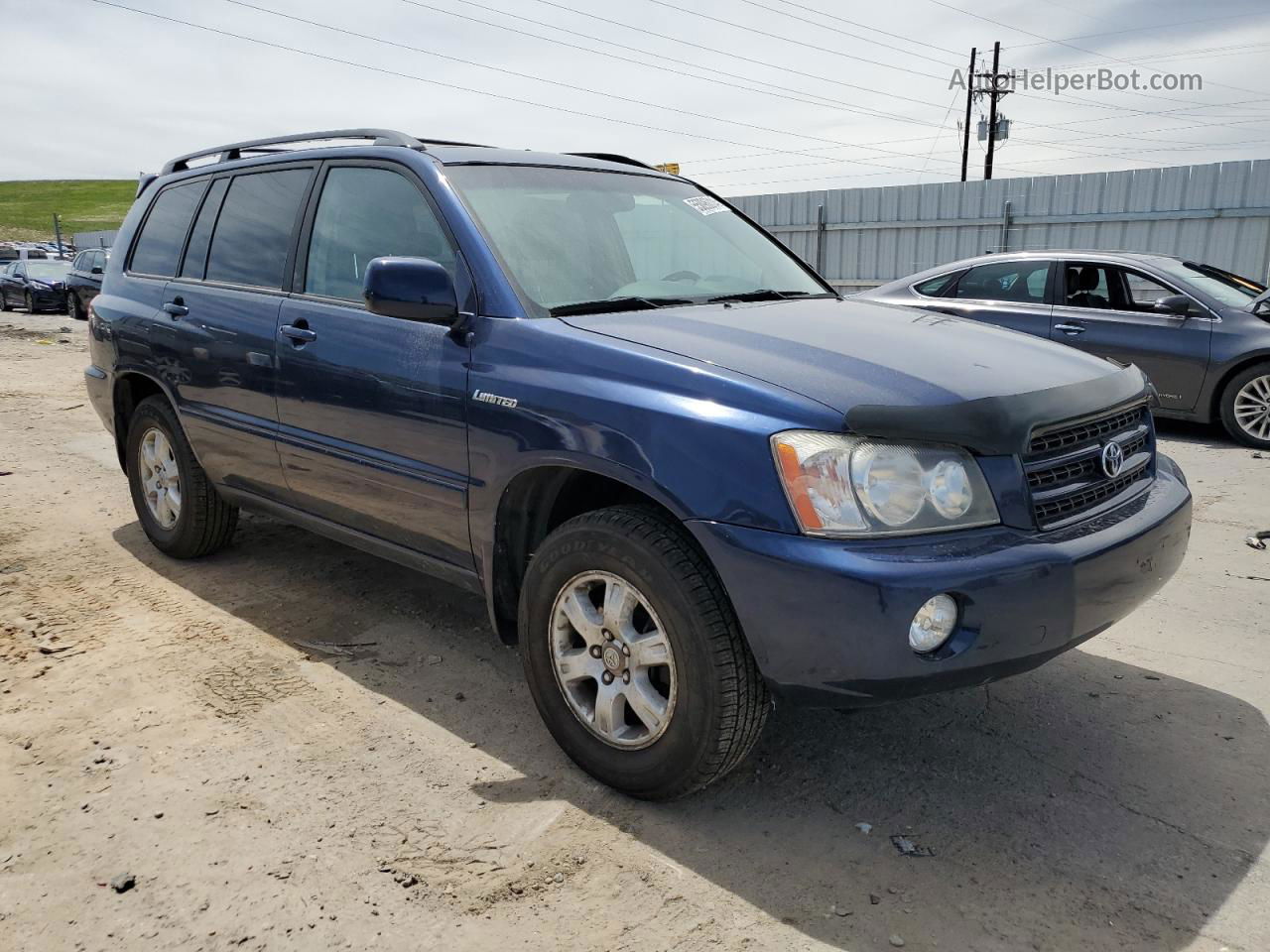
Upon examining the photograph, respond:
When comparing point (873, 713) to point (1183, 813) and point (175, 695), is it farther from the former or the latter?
point (175, 695)

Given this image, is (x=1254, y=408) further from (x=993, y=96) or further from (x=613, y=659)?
(x=993, y=96)

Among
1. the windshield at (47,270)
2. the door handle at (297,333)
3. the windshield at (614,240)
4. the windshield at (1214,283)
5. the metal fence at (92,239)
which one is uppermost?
the metal fence at (92,239)

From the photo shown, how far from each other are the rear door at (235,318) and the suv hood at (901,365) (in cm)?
159

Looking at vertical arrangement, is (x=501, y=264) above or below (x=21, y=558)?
above

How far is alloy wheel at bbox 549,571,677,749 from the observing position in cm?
266

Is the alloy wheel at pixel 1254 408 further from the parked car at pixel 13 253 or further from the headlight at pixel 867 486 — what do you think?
the parked car at pixel 13 253

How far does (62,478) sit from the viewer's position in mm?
6660

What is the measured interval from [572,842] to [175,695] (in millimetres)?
1655

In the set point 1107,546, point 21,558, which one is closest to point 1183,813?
point 1107,546

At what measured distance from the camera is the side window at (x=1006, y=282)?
28.6 feet

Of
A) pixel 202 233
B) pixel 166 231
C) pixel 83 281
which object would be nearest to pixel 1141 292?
pixel 202 233

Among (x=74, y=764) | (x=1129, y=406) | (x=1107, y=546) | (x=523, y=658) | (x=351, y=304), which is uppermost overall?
(x=351, y=304)

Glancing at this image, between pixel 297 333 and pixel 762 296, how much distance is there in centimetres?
172

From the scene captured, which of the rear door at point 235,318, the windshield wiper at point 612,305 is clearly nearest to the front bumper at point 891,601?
the windshield wiper at point 612,305
